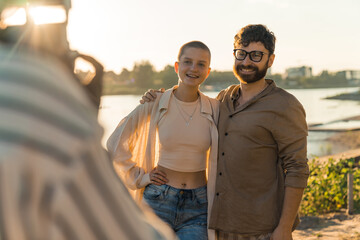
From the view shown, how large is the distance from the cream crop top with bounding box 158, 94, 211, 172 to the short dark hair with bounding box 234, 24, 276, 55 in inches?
26.0

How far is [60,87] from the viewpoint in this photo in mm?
587

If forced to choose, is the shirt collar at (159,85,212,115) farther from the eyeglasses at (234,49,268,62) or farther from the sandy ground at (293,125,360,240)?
the sandy ground at (293,125,360,240)

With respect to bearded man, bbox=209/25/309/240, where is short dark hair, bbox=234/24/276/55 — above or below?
above

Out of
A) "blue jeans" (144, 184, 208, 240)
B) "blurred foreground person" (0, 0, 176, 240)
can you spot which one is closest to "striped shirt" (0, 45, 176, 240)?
"blurred foreground person" (0, 0, 176, 240)

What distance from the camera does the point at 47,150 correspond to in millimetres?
560

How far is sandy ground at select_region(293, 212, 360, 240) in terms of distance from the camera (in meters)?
6.09

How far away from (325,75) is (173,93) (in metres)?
89.5

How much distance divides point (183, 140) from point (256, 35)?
990 mm

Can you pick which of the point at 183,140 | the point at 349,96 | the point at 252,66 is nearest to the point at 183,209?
the point at 183,140

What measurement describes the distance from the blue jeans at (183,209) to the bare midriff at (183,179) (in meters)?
0.04

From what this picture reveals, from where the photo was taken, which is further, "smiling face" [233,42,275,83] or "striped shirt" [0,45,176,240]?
"smiling face" [233,42,275,83]

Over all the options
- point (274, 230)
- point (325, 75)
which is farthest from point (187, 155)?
point (325, 75)

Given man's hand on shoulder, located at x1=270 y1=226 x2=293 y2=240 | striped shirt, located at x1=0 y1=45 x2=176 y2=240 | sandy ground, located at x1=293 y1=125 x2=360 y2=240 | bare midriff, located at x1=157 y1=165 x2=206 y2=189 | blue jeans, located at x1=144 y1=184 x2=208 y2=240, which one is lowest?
sandy ground, located at x1=293 y1=125 x2=360 y2=240

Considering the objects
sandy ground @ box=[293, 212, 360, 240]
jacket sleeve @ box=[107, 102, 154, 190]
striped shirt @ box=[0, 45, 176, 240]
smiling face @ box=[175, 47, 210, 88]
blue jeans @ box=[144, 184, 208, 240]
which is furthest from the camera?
sandy ground @ box=[293, 212, 360, 240]
